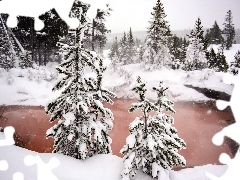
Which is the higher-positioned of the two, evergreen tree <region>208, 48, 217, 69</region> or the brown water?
evergreen tree <region>208, 48, 217, 69</region>

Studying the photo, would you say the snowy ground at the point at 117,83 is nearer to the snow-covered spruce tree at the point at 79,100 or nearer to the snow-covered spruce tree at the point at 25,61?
the snow-covered spruce tree at the point at 25,61

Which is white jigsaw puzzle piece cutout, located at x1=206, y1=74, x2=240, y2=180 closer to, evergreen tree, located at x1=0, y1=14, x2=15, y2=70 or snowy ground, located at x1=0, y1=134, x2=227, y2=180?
snowy ground, located at x1=0, y1=134, x2=227, y2=180

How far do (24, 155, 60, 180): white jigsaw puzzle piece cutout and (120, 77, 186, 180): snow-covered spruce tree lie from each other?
1.92 meters

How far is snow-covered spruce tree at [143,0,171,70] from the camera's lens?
30.0 metres

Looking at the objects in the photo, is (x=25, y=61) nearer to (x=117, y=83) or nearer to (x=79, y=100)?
(x=117, y=83)

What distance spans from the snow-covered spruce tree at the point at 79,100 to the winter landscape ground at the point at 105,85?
1.90ft

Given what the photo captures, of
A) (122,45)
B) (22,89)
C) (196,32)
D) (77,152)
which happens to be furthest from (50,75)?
(122,45)

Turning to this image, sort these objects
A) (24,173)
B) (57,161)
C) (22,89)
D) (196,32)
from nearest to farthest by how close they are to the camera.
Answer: (24,173) → (57,161) → (22,89) → (196,32)

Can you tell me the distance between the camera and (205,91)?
2091cm

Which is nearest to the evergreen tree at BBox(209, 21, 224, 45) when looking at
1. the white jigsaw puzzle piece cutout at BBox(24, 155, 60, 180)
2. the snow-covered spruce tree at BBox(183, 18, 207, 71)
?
the snow-covered spruce tree at BBox(183, 18, 207, 71)

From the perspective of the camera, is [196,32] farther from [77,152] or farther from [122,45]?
[77,152]

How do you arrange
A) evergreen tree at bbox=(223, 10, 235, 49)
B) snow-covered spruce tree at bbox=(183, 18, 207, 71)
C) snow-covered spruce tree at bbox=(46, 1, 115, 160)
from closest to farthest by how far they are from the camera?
snow-covered spruce tree at bbox=(46, 1, 115, 160) < snow-covered spruce tree at bbox=(183, 18, 207, 71) < evergreen tree at bbox=(223, 10, 235, 49)

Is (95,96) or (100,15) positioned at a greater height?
(100,15)

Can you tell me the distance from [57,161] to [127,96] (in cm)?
1396
